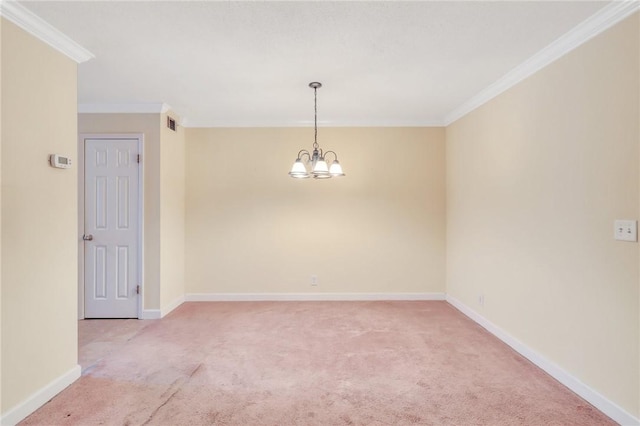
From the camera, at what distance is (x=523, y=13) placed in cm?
213

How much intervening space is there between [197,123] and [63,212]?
2.62 m

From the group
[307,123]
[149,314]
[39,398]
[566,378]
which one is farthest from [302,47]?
[149,314]

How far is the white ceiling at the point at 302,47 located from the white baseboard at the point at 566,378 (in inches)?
96.4

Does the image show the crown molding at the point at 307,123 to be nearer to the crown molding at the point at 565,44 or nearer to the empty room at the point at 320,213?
the empty room at the point at 320,213

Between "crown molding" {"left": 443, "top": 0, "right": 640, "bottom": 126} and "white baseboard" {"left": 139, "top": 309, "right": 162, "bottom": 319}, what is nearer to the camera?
"crown molding" {"left": 443, "top": 0, "right": 640, "bottom": 126}

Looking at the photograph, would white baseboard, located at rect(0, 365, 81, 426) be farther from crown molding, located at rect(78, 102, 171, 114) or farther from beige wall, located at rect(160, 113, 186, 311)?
crown molding, located at rect(78, 102, 171, 114)

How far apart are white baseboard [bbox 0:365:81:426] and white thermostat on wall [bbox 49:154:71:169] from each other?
1.51 m

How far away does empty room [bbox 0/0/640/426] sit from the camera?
210 centimetres

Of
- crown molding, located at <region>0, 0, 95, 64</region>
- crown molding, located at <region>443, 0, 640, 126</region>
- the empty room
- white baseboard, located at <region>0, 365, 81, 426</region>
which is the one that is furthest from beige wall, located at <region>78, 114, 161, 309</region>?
crown molding, located at <region>443, 0, 640, 126</region>

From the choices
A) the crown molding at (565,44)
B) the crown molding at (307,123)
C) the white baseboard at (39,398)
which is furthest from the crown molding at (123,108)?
the crown molding at (565,44)

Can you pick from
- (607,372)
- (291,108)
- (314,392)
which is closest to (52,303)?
(314,392)

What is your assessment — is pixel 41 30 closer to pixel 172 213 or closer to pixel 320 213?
pixel 172 213

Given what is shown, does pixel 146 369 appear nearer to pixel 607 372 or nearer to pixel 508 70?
pixel 607 372

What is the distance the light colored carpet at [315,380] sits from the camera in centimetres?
212
